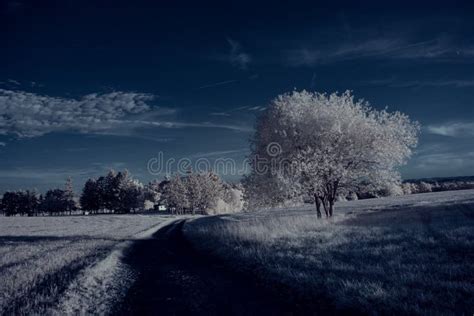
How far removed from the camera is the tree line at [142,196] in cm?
10919

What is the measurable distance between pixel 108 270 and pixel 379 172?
21362 mm

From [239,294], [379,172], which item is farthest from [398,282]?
[379,172]

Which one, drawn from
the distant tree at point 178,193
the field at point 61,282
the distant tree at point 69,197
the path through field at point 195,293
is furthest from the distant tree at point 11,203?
the path through field at point 195,293

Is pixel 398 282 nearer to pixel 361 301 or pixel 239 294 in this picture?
pixel 361 301

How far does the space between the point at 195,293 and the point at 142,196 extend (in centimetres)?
13222

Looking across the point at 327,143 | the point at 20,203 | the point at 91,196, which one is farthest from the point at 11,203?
the point at 327,143

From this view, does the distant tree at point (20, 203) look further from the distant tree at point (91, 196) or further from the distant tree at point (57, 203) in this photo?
the distant tree at point (91, 196)

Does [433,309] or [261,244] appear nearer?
[433,309]

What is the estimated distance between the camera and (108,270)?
1454cm

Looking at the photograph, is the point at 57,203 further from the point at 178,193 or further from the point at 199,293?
the point at 199,293

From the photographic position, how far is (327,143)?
85.9 feet

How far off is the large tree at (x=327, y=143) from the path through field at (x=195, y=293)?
12421 millimetres

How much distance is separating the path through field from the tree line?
92.7 m

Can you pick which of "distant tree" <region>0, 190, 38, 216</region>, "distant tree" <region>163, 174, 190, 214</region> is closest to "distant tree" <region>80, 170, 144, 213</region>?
"distant tree" <region>163, 174, 190, 214</region>
